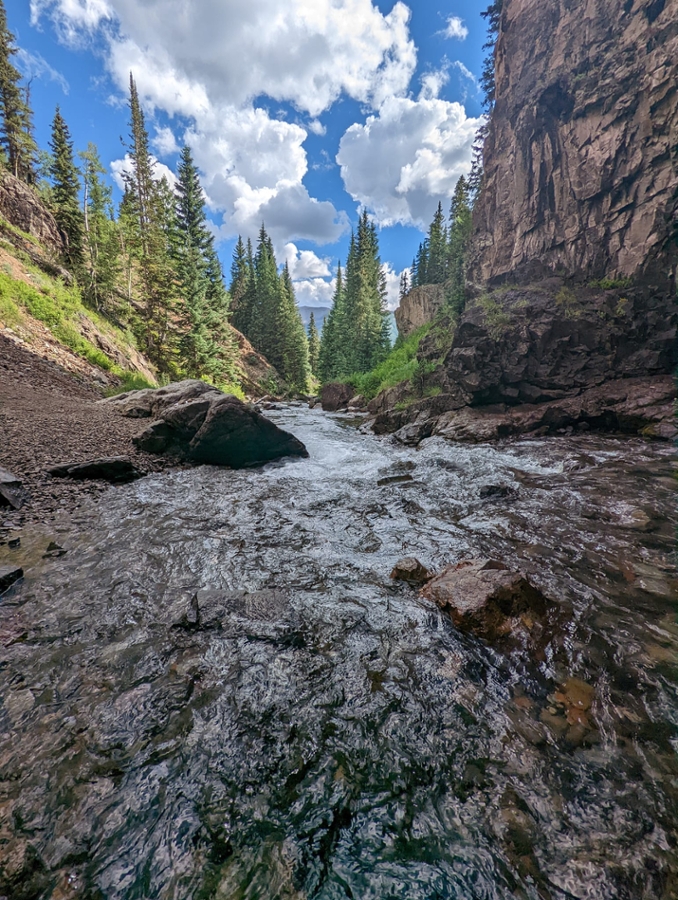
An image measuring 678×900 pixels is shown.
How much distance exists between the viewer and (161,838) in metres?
2.01

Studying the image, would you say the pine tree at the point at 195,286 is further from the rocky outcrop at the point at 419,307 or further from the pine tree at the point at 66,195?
the rocky outcrop at the point at 419,307

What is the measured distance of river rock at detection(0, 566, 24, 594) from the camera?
152 inches

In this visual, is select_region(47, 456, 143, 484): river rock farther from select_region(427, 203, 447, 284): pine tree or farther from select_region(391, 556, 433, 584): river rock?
select_region(427, 203, 447, 284): pine tree

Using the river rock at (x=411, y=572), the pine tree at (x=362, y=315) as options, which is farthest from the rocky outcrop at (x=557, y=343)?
the pine tree at (x=362, y=315)

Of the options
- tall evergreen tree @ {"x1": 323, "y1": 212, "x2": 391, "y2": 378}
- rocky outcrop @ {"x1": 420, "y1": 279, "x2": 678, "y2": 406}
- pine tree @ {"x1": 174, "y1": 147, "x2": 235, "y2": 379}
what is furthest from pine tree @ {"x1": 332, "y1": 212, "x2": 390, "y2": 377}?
rocky outcrop @ {"x1": 420, "y1": 279, "x2": 678, "y2": 406}

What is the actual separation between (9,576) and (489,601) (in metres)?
5.38

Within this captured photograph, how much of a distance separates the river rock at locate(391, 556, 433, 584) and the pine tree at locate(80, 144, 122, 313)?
2775cm

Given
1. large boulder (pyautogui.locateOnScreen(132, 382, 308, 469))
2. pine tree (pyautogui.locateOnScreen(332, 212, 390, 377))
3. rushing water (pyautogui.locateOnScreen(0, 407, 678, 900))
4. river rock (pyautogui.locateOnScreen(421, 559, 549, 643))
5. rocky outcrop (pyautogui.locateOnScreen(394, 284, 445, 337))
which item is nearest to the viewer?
rushing water (pyautogui.locateOnScreen(0, 407, 678, 900))

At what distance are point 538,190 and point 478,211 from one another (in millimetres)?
5708

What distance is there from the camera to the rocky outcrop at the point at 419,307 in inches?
1894

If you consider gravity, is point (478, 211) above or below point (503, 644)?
above

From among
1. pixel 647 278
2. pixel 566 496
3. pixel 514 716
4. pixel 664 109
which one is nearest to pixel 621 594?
pixel 514 716

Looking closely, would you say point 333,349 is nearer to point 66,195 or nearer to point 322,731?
Answer: point 66,195

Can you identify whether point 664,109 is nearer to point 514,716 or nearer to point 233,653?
point 514,716
